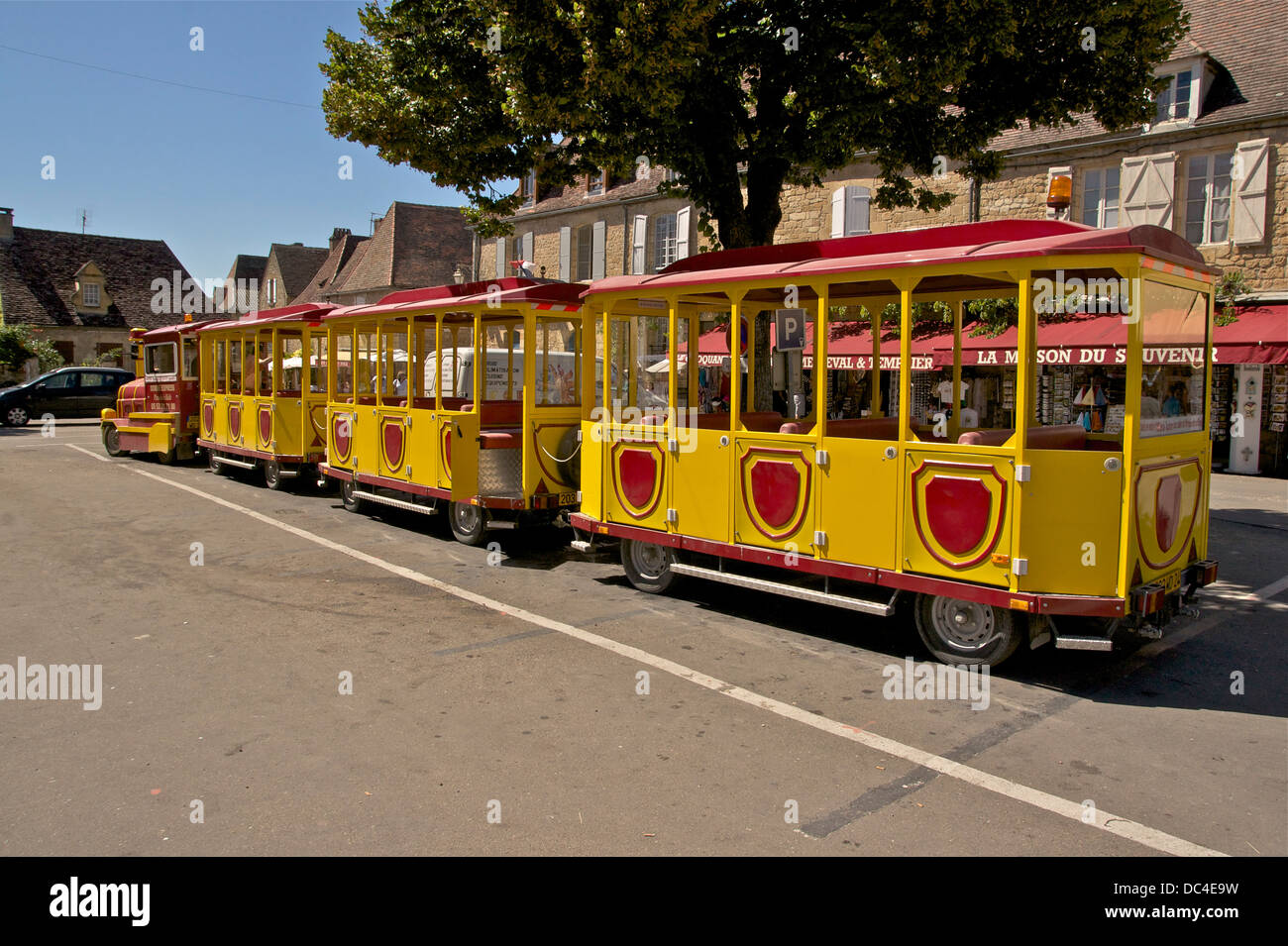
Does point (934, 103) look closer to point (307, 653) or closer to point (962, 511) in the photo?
point (962, 511)

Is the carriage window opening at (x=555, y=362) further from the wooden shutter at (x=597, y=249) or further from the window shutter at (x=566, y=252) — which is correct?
the window shutter at (x=566, y=252)

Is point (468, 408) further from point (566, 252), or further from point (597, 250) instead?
point (566, 252)

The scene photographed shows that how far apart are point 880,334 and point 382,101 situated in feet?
22.7

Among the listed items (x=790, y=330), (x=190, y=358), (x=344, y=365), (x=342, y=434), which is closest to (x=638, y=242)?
(x=190, y=358)

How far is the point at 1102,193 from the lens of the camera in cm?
2183

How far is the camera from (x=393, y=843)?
12.9ft

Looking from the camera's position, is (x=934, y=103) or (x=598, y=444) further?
(x=934, y=103)

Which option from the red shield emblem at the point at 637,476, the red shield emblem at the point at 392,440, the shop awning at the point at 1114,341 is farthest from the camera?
the shop awning at the point at 1114,341

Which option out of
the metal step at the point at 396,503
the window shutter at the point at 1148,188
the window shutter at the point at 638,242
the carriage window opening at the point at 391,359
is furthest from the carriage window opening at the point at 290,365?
the window shutter at the point at 1148,188

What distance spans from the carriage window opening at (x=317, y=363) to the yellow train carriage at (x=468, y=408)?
1.83 meters

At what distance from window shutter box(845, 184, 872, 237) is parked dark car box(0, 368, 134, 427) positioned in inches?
937

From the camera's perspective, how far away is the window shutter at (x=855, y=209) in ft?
81.7
